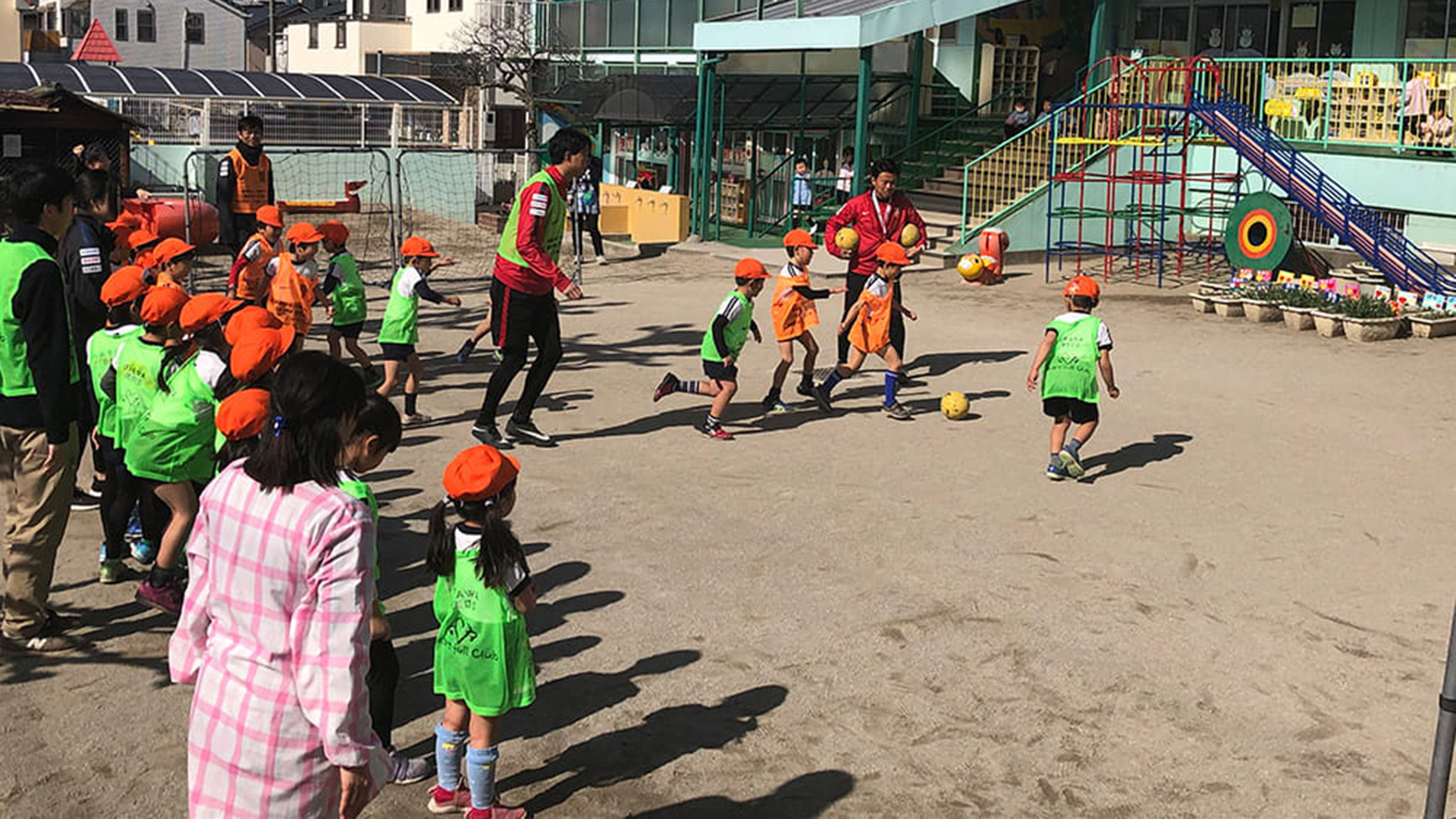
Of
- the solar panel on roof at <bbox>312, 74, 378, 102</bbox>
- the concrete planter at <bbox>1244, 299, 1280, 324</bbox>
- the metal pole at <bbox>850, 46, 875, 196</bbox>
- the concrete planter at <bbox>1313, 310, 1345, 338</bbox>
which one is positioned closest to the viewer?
the concrete planter at <bbox>1313, 310, 1345, 338</bbox>

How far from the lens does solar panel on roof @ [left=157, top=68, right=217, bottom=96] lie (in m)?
31.0

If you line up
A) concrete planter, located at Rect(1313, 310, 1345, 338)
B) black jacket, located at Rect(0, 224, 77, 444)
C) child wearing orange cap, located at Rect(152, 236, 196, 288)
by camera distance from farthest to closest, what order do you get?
concrete planter, located at Rect(1313, 310, 1345, 338)
child wearing orange cap, located at Rect(152, 236, 196, 288)
black jacket, located at Rect(0, 224, 77, 444)

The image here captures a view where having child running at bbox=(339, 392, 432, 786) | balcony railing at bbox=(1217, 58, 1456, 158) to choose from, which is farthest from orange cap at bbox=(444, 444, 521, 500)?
balcony railing at bbox=(1217, 58, 1456, 158)

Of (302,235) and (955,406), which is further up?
(302,235)

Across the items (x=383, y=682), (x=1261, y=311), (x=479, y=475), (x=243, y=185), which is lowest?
(x=383, y=682)

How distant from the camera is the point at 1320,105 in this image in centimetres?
2177

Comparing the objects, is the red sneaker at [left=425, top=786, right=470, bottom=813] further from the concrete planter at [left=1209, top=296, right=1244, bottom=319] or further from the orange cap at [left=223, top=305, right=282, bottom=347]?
the concrete planter at [left=1209, top=296, right=1244, bottom=319]

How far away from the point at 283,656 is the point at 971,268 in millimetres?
16477

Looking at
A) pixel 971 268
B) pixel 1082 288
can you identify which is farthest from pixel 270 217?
pixel 971 268

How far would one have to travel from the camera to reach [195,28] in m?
72.2

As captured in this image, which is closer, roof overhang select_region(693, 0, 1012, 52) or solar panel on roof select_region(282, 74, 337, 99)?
roof overhang select_region(693, 0, 1012, 52)

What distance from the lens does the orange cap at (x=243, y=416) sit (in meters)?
5.64

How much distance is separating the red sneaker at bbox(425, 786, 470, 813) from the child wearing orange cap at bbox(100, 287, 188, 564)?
8.50ft

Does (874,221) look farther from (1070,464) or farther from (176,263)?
(176,263)
